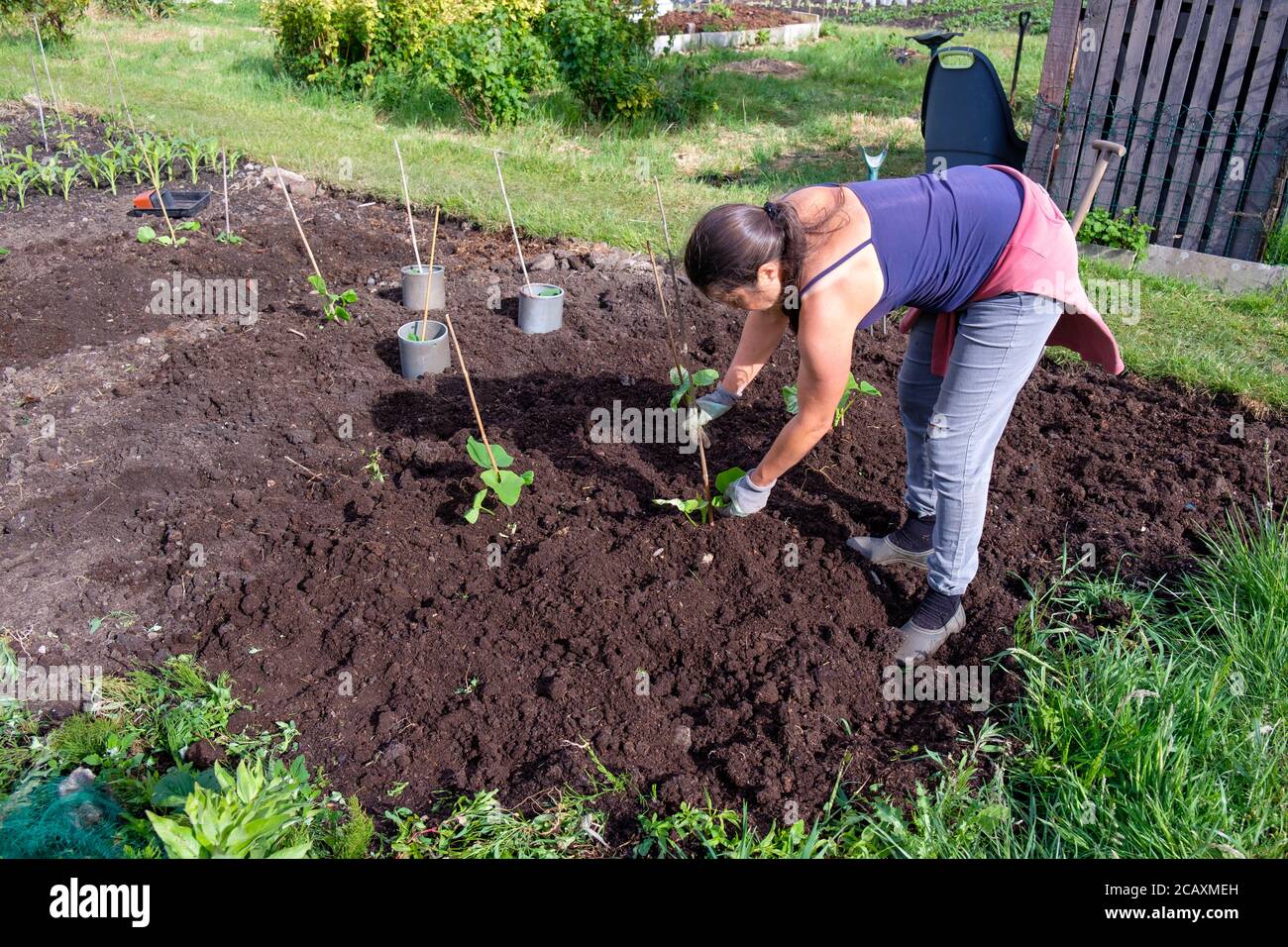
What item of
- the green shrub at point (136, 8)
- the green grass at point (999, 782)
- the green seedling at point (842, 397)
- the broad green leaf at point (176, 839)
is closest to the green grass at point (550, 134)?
the green seedling at point (842, 397)

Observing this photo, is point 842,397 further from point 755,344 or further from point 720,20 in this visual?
point 720,20

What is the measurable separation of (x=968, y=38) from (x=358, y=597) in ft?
44.5

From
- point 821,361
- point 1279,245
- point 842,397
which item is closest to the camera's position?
point 821,361

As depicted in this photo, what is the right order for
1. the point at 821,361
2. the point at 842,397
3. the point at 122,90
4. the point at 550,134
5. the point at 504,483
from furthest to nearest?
the point at 550,134 → the point at 122,90 → the point at 842,397 → the point at 504,483 → the point at 821,361

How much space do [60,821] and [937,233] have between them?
261cm

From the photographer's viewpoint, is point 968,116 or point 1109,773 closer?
point 1109,773

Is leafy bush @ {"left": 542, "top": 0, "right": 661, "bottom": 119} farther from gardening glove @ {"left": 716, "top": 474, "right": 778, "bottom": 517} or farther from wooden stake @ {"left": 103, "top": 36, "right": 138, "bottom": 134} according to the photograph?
gardening glove @ {"left": 716, "top": 474, "right": 778, "bottom": 517}

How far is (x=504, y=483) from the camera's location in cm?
308

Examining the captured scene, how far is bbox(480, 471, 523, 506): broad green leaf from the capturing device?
3059mm

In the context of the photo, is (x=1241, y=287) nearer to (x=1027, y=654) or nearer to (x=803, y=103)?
(x=1027, y=654)

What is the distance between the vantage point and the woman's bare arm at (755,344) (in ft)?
8.97

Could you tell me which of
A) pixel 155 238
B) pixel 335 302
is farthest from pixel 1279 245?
pixel 155 238

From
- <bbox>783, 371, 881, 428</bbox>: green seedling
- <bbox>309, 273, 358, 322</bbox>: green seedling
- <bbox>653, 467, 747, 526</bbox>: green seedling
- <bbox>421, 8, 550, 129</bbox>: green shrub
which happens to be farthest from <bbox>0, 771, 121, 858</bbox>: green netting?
<bbox>421, 8, 550, 129</bbox>: green shrub
